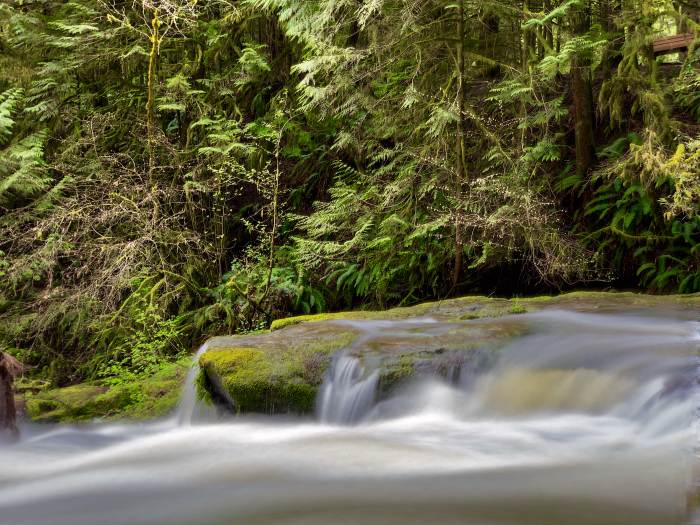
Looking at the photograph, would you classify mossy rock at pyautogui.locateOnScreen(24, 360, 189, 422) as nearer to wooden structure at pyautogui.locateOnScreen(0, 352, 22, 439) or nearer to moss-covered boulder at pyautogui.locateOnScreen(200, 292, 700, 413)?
moss-covered boulder at pyautogui.locateOnScreen(200, 292, 700, 413)

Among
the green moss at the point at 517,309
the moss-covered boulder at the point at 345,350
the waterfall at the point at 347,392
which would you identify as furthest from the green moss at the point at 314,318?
the waterfall at the point at 347,392

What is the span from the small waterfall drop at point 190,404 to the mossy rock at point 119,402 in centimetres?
13

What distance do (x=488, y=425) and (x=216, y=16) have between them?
35.6ft

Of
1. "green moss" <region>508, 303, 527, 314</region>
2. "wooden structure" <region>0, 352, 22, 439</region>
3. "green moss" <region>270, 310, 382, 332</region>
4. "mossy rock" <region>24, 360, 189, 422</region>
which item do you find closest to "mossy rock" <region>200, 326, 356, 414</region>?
"mossy rock" <region>24, 360, 189, 422</region>

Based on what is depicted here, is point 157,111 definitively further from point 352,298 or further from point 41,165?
point 352,298

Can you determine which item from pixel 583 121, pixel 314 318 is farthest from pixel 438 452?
pixel 583 121

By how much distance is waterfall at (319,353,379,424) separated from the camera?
644cm

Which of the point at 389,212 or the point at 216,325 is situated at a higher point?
the point at 389,212

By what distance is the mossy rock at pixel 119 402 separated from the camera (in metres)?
7.88

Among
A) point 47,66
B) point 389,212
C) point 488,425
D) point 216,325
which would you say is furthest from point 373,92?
point 488,425

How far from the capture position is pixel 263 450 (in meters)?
6.04

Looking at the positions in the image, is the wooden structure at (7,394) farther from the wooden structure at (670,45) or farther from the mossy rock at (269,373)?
the wooden structure at (670,45)

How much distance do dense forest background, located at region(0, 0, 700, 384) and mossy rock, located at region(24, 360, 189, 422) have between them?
1.22 m

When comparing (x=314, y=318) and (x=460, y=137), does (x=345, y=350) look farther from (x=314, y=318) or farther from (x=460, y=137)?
(x=460, y=137)
